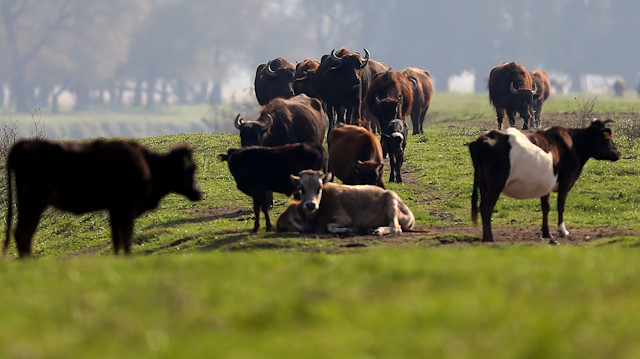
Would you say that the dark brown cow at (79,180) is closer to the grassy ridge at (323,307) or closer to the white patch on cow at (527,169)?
the grassy ridge at (323,307)

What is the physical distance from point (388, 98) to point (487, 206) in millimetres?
12223

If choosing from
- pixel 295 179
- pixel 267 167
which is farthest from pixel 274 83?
pixel 295 179

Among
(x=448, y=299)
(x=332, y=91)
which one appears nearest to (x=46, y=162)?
(x=448, y=299)

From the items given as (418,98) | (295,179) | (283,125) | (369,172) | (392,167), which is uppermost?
(283,125)

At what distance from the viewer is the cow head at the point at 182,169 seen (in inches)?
631

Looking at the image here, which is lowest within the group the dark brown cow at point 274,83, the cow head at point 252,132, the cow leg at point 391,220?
the cow leg at point 391,220

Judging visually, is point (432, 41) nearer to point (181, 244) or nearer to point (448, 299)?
point (181, 244)

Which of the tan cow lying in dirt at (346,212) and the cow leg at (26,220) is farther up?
the cow leg at (26,220)

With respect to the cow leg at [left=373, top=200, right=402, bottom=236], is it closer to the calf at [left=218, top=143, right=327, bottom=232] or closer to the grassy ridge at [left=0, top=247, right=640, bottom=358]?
the calf at [left=218, top=143, right=327, bottom=232]

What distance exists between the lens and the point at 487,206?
19250 mm

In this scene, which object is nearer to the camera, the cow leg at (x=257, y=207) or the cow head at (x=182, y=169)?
the cow head at (x=182, y=169)

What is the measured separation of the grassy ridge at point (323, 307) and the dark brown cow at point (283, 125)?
1220 centimetres

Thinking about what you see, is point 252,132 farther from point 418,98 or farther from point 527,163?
point 418,98

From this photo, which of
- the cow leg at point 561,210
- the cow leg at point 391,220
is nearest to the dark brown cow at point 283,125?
the cow leg at point 391,220
